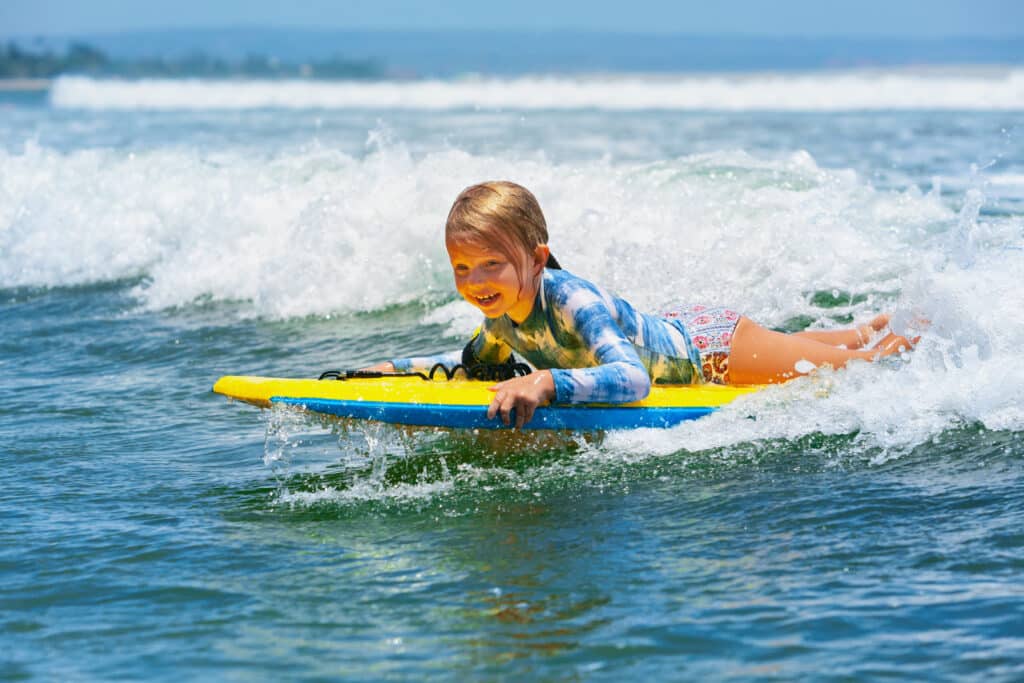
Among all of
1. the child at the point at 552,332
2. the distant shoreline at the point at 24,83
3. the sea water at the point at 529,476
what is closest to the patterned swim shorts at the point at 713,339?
the child at the point at 552,332

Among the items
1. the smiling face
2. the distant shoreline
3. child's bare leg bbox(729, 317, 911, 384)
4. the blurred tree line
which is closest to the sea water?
child's bare leg bbox(729, 317, 911, 384)

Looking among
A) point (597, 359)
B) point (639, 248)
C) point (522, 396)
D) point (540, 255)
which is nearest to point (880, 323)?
point (597, 359)

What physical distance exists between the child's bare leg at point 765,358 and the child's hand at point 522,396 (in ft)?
3.19

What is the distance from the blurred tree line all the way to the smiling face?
97430mm

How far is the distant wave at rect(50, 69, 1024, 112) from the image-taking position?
103ft

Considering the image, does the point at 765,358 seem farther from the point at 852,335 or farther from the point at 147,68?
the point at 147,68

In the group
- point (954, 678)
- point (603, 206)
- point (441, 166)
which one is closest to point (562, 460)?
point (954, 678)

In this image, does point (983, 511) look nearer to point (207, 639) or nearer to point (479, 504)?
point (479, 504)

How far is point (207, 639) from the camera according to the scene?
323 centimetres

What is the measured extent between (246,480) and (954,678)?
274 cm

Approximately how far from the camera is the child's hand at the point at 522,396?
Result: 418 cm

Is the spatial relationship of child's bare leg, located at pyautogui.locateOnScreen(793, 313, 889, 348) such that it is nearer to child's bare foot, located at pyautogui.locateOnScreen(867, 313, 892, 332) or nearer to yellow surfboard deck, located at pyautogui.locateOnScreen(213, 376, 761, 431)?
child's bare foot, located at pyautogui.locateOnScreen(867, 313, 892, 332)

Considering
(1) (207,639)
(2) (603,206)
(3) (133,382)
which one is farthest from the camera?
(2) (603,206)

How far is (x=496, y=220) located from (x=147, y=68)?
373 feet
